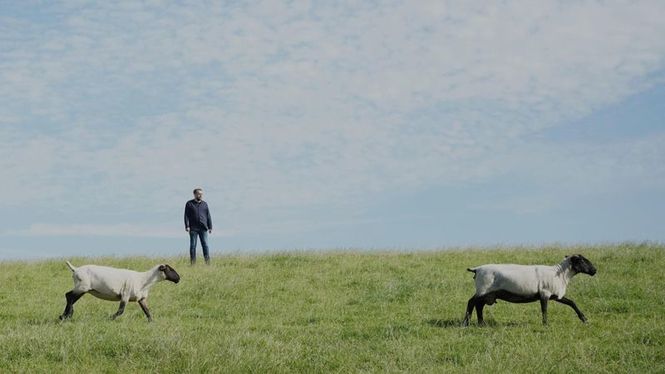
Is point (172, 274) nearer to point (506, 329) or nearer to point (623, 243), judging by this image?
point (506, 329)

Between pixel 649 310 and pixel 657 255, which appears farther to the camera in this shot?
pixel 657 255

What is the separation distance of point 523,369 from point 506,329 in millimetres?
3304

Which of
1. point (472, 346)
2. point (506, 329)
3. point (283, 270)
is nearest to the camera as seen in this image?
point (472, 346)

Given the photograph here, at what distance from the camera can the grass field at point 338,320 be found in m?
11.3

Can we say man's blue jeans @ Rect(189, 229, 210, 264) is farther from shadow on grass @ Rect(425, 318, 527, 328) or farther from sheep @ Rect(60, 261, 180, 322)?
shadow on grass @ Rect(425, 318, 527, 328)

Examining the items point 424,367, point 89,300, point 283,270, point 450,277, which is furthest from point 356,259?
point 424,367

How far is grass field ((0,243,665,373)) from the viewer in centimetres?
1131

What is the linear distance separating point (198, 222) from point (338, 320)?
11.2m

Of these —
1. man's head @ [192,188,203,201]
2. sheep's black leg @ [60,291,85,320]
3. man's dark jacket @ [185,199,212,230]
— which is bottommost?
sheep's black leg @ [60,291,85,320]

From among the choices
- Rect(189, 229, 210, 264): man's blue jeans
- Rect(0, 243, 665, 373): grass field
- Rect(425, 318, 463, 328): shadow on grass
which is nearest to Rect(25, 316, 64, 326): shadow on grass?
Rect(0, 243, 665, 373): grass field

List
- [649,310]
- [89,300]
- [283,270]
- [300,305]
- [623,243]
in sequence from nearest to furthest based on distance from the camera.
Answer: [649,310], [300,305], [89,300], [283,270], [623,243]

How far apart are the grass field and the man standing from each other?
3.59 feet

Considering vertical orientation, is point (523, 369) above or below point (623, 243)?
below

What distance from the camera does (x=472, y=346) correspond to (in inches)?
490
